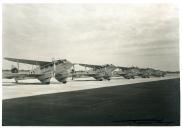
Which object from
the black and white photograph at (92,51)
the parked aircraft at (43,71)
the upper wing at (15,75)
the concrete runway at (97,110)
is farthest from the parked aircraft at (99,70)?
the upper wing at (15,75)

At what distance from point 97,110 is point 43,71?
3.94 metres

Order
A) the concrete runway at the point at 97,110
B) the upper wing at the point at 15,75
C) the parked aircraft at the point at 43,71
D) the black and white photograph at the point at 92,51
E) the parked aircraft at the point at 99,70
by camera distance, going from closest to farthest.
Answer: the concrete runway at the point at 97,110
the black and white photograph at the point at 92,51
the upper wing at the point at 15,75
the parked aircraft at the point at 43,71
the parked aircraft at the point at 99,70

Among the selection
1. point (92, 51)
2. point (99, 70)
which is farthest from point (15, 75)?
point (99, 70)

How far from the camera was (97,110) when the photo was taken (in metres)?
6.35

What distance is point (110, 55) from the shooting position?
24.6ft

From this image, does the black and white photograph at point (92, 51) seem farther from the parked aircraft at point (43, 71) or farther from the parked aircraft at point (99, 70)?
the parked aircraft at point (99, 70)

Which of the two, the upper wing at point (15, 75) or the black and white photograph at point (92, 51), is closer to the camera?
the black and white photograph at point (92, 51)

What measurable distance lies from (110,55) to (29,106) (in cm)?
267

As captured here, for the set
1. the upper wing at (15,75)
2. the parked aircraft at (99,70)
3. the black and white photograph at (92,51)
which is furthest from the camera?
the parked aircraft at (99,70)

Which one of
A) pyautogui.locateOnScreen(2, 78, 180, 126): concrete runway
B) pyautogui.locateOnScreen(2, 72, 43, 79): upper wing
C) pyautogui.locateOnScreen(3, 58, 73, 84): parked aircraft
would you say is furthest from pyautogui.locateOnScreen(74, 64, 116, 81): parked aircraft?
pyautogui.locateOnScreen(2, 72, 43, 79): upper wing

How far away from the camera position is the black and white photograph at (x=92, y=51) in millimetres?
6312

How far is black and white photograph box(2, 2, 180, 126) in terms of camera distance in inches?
249

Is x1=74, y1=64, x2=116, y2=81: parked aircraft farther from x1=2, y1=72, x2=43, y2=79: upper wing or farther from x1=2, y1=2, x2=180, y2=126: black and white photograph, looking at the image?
x1=2, y1=72, x2=43, y2=79: upper wing

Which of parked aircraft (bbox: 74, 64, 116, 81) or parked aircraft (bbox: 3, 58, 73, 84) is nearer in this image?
parked aircraft (bbox: 3, 58, 73, 84)
